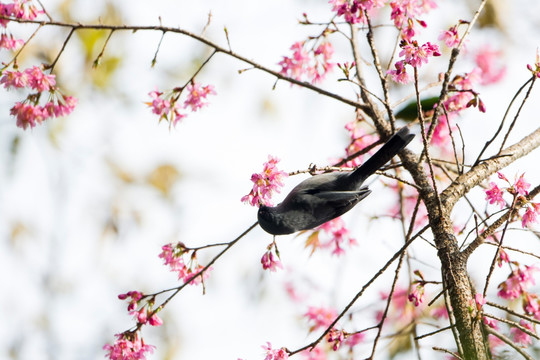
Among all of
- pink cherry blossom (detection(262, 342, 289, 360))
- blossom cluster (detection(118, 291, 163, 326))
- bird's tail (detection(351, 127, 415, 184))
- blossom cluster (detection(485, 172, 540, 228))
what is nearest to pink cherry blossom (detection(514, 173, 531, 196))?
blossom cluster (detection(485, 172, 540, 228))

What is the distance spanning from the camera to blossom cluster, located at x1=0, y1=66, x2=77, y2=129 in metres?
3.28

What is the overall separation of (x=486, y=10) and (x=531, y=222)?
3644 millimetres

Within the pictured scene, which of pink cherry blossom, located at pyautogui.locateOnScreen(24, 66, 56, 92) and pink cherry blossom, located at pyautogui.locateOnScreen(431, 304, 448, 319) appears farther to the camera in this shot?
pink cherry blossom, located at pyautogui.locateOnScreen(431, 304, 448, 319)

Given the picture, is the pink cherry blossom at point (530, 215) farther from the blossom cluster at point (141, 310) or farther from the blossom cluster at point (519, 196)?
the blossom cluster at point (141, 310)

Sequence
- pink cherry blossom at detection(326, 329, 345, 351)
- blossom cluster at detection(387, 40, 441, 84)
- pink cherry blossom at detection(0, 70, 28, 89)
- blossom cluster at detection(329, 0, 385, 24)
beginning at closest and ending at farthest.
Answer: blossom cluster at detection(387, 40, 441, 84), pink cherry blossom at detection(326, 329, 345, 351), blossom cluster at detection(329, 0, 385, 24), pink cherry blossom at detection(0, 70, 28, 89)

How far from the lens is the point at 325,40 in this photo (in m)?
3.95

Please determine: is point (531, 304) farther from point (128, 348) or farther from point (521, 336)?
point (128, 348)

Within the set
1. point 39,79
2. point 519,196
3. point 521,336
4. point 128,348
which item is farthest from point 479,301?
point 39,79

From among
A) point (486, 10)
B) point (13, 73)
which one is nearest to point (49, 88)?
point (13, 73)

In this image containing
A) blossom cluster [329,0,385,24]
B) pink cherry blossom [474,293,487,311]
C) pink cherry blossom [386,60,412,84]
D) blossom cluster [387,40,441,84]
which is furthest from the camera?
blossom cluster [329,0,385,24]

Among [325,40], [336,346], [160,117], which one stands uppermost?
[325,40]

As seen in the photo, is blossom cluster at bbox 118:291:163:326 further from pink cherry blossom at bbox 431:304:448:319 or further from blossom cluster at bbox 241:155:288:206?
pink cherry blossom at bbox 431:304:448:319

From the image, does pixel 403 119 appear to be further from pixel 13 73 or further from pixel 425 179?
pixel 13 73

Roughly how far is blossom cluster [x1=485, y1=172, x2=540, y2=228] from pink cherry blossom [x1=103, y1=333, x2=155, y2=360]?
1813mm
